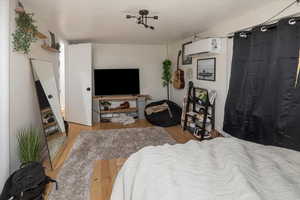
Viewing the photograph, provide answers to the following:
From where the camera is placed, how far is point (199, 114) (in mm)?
3873

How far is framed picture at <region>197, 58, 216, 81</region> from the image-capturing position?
3.71 m

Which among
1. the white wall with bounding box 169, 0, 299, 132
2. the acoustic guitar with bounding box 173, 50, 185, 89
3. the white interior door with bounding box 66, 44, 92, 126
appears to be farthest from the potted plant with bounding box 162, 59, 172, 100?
the white interior door with bounding box 66, 44, 92, 126

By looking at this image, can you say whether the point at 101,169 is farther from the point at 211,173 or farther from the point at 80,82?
the point at 80,82

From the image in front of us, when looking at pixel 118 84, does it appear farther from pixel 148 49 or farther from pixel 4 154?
pixel 4 154

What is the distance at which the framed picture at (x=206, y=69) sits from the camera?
12.2 ft

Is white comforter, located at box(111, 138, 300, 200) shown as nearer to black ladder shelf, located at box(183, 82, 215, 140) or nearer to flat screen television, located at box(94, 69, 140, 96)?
black ladder shelf, located at box(183, 82, 215, 140)

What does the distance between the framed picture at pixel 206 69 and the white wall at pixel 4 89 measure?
3184mm

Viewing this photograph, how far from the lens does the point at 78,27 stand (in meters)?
3.58

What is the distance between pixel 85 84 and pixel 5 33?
2848 millimetres

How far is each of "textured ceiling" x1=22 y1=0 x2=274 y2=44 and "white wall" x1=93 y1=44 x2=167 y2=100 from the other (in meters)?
1.37

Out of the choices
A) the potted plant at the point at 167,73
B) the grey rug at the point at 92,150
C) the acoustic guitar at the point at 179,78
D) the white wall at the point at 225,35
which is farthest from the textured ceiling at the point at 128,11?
the grey rug at the point at 92,150

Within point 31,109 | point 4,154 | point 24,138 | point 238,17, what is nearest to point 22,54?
point 31,109

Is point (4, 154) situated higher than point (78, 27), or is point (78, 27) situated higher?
point (78, 27)

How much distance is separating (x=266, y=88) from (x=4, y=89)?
299cm
